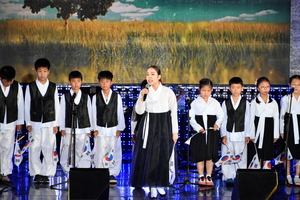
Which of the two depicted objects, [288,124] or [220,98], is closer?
[288,124]

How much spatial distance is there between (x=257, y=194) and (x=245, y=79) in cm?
408

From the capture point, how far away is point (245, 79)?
8.67 m

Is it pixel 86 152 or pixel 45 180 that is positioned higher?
pixel 86 152

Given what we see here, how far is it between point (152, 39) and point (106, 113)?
7.61 ft

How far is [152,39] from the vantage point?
860 centimetres

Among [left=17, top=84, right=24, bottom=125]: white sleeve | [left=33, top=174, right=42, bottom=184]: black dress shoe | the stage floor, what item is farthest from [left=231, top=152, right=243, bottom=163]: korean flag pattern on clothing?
[left=17, top=84, right=24, bottom=125]: white sleeve

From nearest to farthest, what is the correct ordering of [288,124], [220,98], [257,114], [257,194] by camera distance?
[257,194] < [288,124] < [257,114] < [220,98]

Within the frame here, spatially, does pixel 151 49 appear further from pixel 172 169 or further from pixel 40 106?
pixel 172 169

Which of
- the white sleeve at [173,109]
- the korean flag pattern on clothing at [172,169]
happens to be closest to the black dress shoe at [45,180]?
the korean flag pattern on clothing at [172,169]

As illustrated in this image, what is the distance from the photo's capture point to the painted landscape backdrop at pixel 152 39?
27.8 feet

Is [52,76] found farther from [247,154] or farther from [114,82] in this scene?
[247,154]

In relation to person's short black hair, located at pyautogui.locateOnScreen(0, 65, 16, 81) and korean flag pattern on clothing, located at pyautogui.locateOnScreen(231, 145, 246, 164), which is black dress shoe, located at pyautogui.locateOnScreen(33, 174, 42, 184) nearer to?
person's short black hair, located at pyautogui.locateOnScreen(0, 65, 16, 81)

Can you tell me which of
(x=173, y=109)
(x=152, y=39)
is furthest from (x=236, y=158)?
(x=152, y=39)

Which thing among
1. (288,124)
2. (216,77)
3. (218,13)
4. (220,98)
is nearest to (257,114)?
(288,124)
